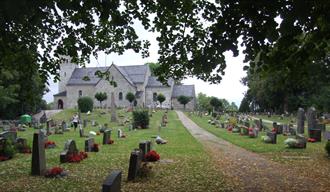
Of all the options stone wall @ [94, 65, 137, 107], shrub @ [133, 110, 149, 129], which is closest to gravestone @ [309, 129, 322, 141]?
shrub @ [133, 110, 149, 129]

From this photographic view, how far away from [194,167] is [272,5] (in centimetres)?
697

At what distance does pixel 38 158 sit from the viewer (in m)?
11.5

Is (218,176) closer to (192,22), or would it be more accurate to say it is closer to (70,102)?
(192,22)

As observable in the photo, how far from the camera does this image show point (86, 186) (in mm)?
9695

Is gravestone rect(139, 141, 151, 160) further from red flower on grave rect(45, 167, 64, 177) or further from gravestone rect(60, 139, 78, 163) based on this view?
red flower on grave rect(45, 167, 64, 177)

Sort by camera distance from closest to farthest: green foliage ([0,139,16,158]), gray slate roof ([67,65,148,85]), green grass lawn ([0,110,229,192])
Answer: green grass lawn ([0,110,229,192]) < green foliage ([0,139,16,158]) < gray slate roof ([67,65,148,85])

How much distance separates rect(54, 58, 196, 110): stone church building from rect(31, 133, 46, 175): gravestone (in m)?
71.1

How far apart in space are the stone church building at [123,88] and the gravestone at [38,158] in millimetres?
71107

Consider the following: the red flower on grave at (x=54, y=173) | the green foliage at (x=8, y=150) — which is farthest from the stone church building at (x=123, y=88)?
the red flower on grave at (x=54, y=173)

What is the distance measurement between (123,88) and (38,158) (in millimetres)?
73846

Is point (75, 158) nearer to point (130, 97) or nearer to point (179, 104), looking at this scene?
point (130, 97)

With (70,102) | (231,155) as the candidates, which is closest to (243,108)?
(70,102)

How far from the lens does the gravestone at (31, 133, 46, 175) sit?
A: 11398mm

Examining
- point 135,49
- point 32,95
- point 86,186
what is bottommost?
point 86,186
